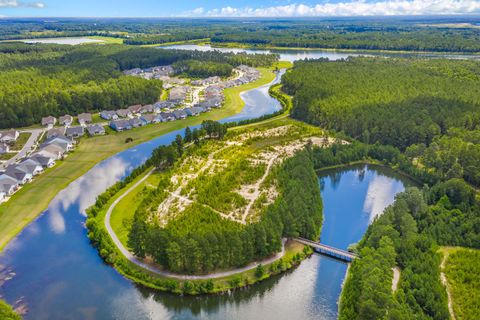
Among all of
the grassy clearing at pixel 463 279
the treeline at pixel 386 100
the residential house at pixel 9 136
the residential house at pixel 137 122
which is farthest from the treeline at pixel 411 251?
the residential house at pixel 9 136

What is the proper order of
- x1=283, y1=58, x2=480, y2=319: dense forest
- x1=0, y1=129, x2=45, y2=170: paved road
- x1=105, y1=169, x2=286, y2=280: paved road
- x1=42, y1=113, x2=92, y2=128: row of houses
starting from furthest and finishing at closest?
x1=42, y1=113, x2=92, y2=128: row of houses, x1=0, y1=129, x2=45, y2=170: paved road, x1=105, y1=169, x2=286, y2=280: paved road, x1=283, y1=58, x2=480, y2=319: dense forest

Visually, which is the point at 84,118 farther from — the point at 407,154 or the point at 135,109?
the point at 407,154

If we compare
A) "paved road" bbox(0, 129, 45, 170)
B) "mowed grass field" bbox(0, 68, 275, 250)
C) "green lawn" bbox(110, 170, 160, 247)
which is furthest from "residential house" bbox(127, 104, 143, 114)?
"green lawn" bbox(110, 170, 160, 247)

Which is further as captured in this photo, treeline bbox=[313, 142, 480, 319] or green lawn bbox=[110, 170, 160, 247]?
green lawn bbox=[110, 170, 160, 247]

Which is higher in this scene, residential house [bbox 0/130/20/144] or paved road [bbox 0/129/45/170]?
residential house [bbox 0/130/20/144]

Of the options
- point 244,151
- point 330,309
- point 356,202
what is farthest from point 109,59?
point 330,309

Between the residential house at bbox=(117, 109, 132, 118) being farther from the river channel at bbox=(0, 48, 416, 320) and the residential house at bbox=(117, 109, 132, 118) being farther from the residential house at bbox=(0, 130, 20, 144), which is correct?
the river channel at bbox=(0, 48, 416, 320)

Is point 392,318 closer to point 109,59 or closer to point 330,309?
point 330,309

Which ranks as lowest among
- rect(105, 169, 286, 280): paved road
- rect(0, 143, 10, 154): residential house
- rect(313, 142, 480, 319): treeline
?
rect(105, 169, 286, 280): paved road
